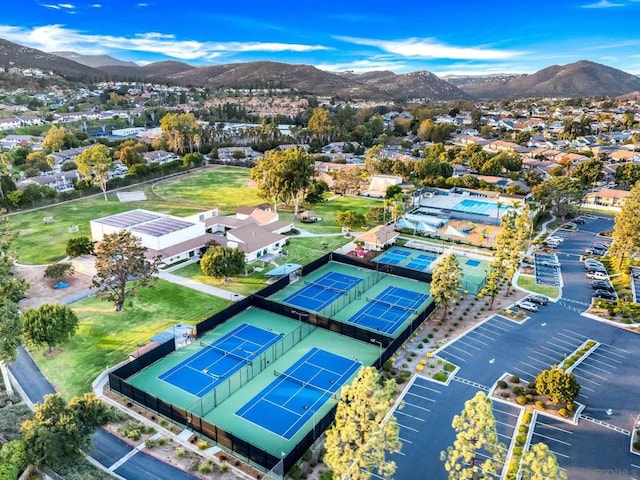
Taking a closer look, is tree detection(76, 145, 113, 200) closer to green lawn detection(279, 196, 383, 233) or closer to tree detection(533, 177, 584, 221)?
green lawn detection(279, 196, 383, 233)

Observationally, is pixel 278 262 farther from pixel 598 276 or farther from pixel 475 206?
pixel 475 206

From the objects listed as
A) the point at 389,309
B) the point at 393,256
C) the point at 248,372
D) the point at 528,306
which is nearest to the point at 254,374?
the point at 248,372

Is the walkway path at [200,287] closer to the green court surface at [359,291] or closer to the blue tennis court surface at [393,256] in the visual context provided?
the green court surface at [359,291]

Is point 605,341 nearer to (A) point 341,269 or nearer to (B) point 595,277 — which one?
(B) point 595,277

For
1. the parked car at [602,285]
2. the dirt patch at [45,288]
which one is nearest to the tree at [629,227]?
the parked car at [602,285]

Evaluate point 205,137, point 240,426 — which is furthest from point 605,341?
point 205,137

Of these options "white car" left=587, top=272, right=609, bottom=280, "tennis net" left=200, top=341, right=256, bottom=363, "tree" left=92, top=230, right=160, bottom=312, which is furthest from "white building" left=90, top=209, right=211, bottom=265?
"white car" left=587, top=272, right=609, bottom=280

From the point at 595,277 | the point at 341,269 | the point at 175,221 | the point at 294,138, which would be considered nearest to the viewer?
the point at 595,277
